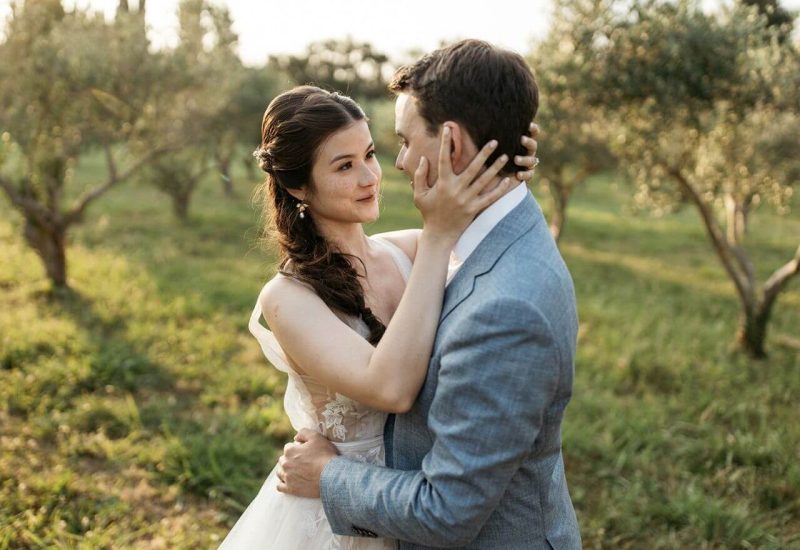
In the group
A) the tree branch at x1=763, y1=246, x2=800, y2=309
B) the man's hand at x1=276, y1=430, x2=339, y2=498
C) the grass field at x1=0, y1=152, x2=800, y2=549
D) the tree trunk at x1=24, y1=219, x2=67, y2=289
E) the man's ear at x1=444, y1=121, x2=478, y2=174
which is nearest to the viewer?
the man's ear at x1=444, y1=121, x2=478, y2=174

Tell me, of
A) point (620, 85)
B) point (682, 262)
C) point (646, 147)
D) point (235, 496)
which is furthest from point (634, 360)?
point (682, 262)

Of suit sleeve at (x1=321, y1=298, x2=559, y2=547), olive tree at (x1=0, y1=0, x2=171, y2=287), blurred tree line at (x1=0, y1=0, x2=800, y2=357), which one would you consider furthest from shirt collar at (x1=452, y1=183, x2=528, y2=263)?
olive tree at (x1=0, y1=0, x2=171, y2=287)

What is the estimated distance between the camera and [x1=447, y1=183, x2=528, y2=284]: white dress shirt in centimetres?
191

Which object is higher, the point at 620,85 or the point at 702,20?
the point at 702,20

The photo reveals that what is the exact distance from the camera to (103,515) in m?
4.40

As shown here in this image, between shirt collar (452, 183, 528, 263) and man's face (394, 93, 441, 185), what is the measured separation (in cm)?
18

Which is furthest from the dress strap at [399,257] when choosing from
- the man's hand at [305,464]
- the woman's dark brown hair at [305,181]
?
the man's hand at [305,464]

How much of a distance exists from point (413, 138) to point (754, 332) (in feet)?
24.9

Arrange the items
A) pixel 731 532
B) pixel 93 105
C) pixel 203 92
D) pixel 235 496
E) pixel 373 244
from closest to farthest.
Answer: pixel 373 244
pixel 731 532
pixel 235 496
pixel 93 105
pixel 203 92

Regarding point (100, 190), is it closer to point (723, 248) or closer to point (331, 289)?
point (723, 248)

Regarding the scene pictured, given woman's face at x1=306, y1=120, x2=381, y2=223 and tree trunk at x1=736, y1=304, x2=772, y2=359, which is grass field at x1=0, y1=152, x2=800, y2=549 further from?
woman's face at x1=306, y1=120, x2=381, y2=223

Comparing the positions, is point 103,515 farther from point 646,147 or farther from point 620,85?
point 646,147

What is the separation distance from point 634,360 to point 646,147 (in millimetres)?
2385

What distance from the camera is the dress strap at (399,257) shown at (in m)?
2.84
